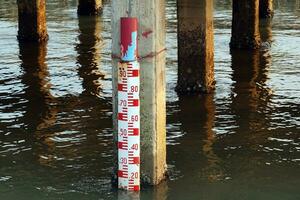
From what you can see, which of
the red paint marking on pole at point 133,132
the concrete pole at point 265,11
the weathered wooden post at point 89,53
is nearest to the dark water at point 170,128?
the weathered wooden post at point 89,53

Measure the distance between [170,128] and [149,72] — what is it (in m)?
3.49

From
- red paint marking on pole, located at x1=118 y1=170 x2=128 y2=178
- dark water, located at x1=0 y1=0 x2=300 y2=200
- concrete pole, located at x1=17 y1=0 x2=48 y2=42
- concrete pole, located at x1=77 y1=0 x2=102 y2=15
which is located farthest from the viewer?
concrete pole, located at x1=77 y1=0 x2=102 y2=15

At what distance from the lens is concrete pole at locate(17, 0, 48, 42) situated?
19.3m

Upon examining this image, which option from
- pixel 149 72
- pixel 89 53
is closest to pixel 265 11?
pixel 89 53

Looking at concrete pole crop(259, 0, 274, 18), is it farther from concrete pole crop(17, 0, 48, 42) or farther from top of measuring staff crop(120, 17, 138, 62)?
top of measuring staff crop(120, 17, 138, 62)

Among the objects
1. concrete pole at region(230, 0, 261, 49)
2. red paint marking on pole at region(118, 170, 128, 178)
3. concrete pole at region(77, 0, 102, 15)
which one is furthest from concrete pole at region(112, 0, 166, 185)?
concrete pole at region(77, 0, 102, 15)

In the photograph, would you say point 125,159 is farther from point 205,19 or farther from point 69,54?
point 69,54

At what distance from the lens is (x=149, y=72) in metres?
6.86

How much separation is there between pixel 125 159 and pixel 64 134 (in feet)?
10.7

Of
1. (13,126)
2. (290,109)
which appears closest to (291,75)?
(290,109)

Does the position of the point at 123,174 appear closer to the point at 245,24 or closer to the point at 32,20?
the point at 245,24

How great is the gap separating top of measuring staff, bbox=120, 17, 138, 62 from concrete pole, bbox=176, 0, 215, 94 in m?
5.80

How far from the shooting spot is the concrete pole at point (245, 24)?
17.2 m

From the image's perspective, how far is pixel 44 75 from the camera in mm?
15016
